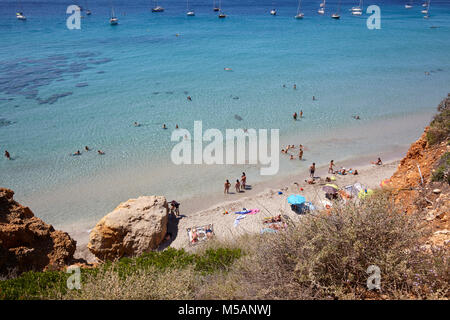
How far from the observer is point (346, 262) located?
4387 millimetres

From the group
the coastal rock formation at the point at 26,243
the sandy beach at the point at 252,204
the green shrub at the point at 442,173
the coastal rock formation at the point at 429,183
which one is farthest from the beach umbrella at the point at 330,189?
the coastal rock formation at the point at 26,243

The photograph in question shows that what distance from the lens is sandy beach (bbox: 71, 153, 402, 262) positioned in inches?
479

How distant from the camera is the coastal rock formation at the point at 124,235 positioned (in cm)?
1077

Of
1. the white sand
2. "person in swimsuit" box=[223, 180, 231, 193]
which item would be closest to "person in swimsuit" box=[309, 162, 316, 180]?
the white sand

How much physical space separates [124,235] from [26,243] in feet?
10.2

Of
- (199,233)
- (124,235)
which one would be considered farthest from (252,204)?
(124,235)

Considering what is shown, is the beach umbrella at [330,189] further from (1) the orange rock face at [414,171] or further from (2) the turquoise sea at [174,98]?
(2) the turquoise sea at [174,98]

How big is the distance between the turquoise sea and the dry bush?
10.9m

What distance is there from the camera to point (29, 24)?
196ft

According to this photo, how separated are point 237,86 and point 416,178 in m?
23.6

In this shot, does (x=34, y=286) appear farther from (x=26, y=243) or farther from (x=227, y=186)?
(x=227, y=186)

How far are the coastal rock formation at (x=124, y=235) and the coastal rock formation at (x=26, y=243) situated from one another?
48.8 inches

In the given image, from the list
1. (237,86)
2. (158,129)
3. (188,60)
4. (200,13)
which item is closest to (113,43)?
(188,60)
